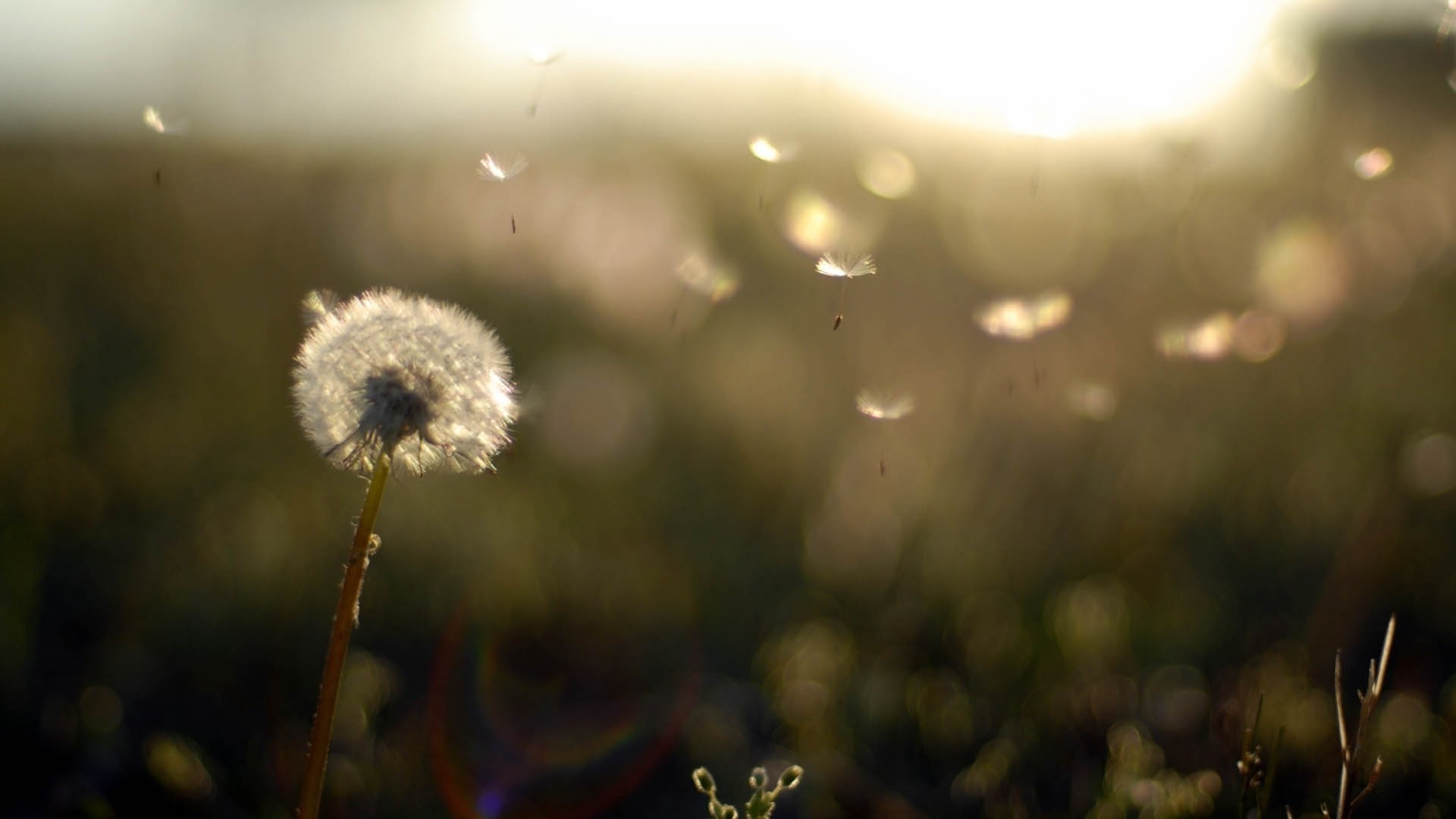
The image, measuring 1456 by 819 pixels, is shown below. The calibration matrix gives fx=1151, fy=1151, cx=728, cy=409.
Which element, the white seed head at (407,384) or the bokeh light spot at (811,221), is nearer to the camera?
the white seed head at (407,384)

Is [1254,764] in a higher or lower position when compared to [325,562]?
higher

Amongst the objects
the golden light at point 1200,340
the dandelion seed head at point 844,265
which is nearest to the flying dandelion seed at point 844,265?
the dandelion seed head at point 844,265

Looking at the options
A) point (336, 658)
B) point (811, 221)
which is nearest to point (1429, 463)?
point (811, 221)

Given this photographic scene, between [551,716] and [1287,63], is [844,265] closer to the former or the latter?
[551,716]

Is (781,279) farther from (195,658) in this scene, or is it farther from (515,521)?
(195,658)

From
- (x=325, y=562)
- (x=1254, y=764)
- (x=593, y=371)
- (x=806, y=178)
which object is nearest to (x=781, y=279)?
(x=806, y=178)

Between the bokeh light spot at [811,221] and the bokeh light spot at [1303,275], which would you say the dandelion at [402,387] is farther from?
the bokeh light spot at [1303,275]
